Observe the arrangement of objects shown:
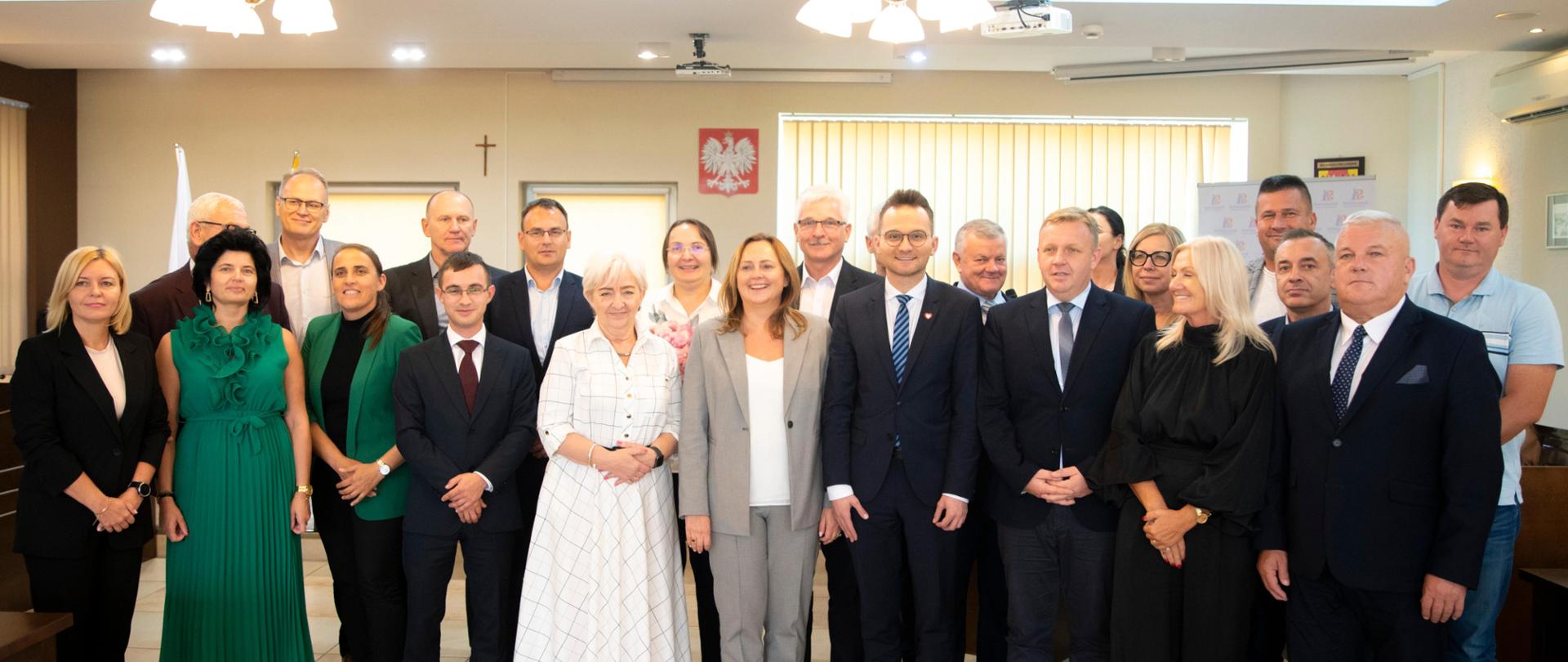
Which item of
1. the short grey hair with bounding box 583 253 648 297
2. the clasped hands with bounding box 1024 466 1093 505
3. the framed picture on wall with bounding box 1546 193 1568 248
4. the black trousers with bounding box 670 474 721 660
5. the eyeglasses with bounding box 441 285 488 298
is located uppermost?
the framed picture on wall with bounding box 1546 193 1568 248

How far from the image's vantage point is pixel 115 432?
11.3 ft

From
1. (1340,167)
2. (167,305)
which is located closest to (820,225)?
(167,305)

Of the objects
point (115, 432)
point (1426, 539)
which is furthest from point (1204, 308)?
point (115, 432)

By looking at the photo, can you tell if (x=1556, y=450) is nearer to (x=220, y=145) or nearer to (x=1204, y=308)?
(x=1204, y=308)

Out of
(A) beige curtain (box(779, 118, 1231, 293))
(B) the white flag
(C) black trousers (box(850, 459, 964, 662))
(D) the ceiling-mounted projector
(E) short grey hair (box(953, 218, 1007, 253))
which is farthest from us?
(A) beige curtain (box(779, 118, 1231, 293))

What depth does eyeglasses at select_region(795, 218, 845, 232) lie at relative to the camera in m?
3.95

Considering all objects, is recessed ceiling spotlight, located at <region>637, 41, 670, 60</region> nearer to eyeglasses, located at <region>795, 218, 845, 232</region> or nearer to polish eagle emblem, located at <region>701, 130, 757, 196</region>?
polish eagle emblem, located at <region>701, 130, 757, 196</region>

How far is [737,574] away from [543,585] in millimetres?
646

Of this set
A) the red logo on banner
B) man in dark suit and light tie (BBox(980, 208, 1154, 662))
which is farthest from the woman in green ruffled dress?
the red logo on banner

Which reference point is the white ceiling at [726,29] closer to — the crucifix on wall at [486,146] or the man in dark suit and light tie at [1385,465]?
the crucifix on wall at [486,146]

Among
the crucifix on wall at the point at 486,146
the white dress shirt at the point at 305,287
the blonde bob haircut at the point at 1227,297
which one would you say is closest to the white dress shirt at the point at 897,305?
the blonde bob haircut at the point at 1227,297

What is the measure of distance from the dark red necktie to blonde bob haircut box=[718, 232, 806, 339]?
0.89m

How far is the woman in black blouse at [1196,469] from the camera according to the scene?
9.66 feet

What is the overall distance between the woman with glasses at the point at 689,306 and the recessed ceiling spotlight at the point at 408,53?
4.86m
